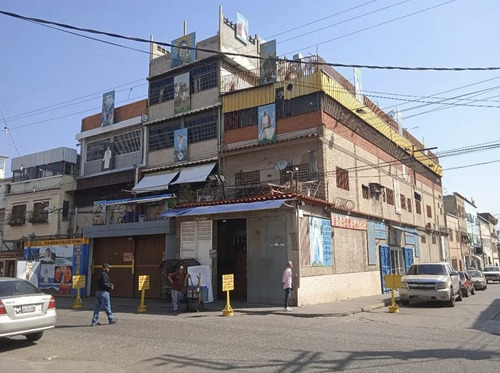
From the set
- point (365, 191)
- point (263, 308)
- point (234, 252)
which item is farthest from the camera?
point (365, 191)

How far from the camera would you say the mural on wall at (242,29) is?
90.1ft

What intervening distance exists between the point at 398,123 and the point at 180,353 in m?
30.7

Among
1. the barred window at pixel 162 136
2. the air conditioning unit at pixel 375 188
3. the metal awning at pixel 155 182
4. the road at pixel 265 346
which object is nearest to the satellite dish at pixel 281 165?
the metal awning at pixel 155 182

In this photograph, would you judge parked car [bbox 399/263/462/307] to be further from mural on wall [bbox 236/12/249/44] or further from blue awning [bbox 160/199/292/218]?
mural on wall [bbox 236/12/249/44]

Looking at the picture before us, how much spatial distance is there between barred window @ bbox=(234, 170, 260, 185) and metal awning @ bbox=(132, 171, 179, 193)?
4301mm

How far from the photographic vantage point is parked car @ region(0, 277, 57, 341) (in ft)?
28.3

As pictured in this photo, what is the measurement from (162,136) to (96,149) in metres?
6.80

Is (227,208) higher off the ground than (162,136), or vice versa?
(162,136)

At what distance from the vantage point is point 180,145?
2594 centimetres

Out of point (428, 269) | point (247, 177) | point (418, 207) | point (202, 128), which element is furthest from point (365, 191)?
point (418, 207)

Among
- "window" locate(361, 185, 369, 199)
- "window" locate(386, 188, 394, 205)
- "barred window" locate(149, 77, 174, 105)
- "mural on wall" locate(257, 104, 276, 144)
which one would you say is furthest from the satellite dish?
"window" locate(386, 188, 394, 205)

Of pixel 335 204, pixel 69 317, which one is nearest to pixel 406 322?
pixel 335 204

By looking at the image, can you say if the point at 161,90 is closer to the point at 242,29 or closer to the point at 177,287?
the point at 242,29

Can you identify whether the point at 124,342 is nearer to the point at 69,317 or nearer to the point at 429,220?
the point at 69,317
